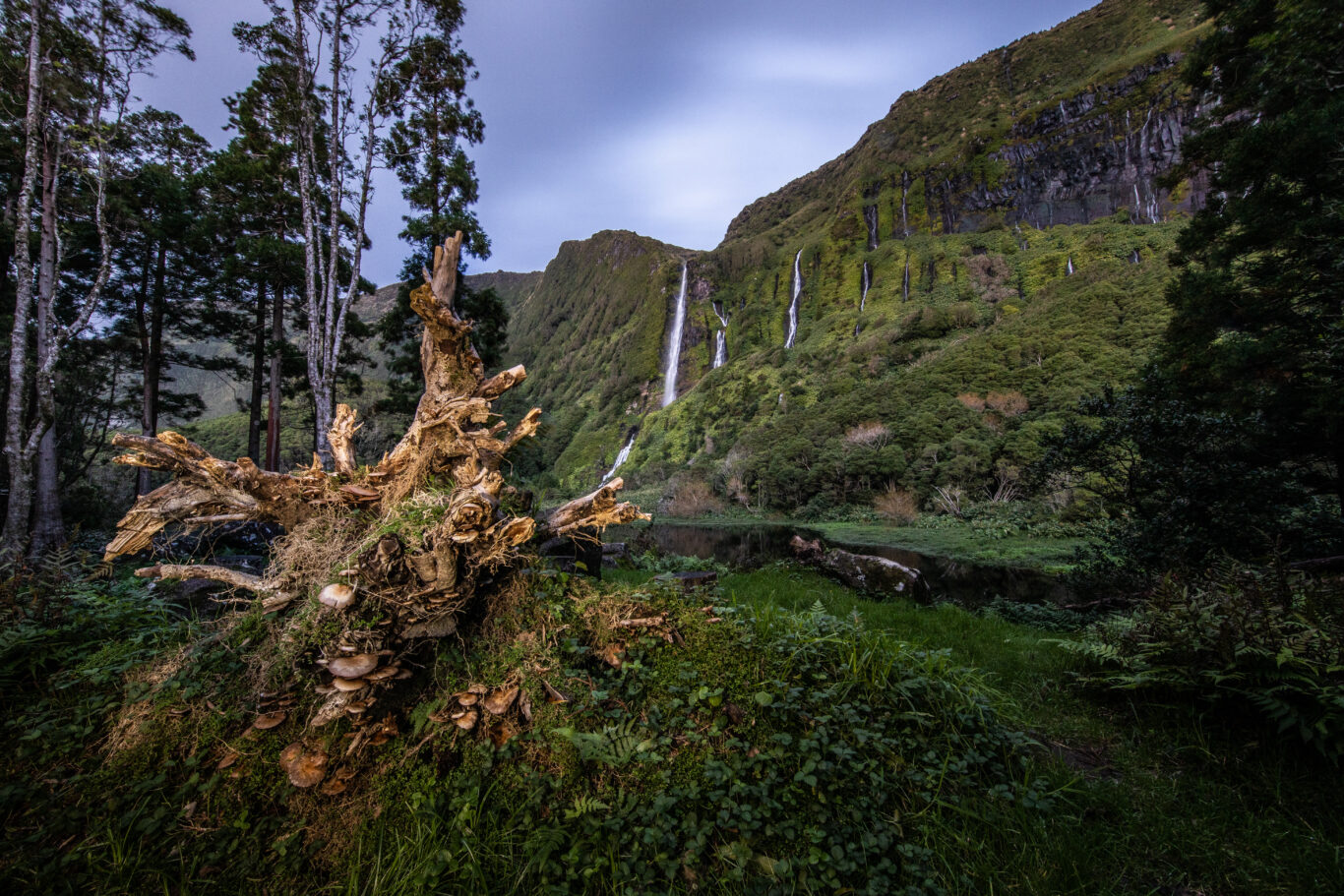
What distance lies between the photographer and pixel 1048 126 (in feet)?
213

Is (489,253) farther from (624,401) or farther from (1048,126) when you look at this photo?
(1048,126)

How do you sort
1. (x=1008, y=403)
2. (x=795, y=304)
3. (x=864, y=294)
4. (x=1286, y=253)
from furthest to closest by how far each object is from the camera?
(x=795, y=304) → (x=864, y=294) → (x=1008, y=403) → (x=1286, y=253)

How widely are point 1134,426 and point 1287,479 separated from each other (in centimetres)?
165

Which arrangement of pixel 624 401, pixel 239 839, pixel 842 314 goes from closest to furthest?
pixel 239 839
pixel 842 314
pixel 624 401

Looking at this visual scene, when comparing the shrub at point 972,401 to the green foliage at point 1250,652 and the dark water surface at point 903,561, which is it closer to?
the dark water surface at point 903,561

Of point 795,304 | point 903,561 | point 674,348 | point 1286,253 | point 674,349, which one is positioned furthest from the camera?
point 674,348

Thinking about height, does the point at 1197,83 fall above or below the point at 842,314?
below

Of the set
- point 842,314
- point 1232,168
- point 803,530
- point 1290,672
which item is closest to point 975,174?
point 842,314

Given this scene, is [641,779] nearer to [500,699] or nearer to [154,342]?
[500,699]

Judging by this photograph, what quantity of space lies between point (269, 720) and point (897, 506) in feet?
84.6

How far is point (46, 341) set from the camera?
29.0 ft

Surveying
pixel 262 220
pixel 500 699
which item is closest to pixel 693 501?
pixel 262 220

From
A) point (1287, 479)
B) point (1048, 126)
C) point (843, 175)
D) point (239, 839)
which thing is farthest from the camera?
point (843, 175)

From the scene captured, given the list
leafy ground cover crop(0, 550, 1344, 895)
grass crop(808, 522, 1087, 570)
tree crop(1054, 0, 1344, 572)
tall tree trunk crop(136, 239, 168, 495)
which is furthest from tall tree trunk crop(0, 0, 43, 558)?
grass crop(808, 522, 1087, 570)
